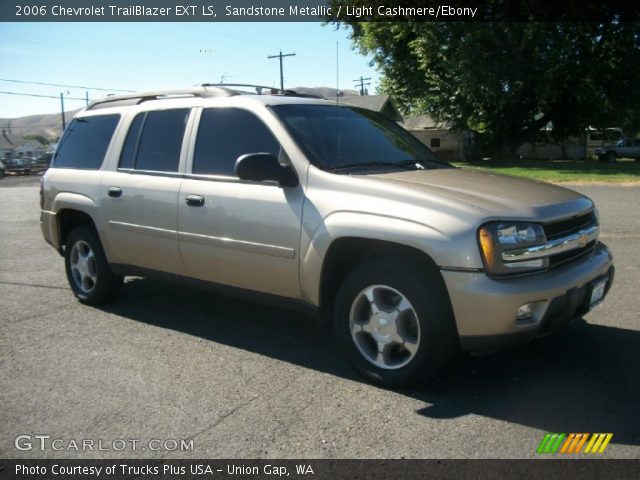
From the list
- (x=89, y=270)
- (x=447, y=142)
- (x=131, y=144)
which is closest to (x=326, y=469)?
(x=131, y=144)

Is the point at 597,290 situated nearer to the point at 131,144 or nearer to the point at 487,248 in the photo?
the point at 487,248

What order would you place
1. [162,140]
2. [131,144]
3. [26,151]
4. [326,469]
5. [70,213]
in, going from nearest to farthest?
[326,469], [162,140], [131,144], [70,213], [26,151]

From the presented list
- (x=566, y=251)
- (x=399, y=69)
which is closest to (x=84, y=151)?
(x=566, y=251)

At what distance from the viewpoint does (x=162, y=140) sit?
16.8 ft

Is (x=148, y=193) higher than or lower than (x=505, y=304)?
higher

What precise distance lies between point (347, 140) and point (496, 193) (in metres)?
1.25

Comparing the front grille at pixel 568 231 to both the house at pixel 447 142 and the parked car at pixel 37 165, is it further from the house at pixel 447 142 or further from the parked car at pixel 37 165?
the parked car at pixel 37 165

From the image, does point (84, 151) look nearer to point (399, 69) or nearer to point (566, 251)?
point (566, 251)

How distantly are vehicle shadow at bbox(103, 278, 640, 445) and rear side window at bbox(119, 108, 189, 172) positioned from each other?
1.38 metres

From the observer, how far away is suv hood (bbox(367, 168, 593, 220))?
3584 millimetres

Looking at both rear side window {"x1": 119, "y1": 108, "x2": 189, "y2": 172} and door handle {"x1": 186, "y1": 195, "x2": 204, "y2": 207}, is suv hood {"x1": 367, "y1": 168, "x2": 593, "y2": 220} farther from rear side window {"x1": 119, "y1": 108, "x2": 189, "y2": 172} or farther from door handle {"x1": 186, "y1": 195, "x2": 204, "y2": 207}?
rear side window {"x1": 119, "y1": 108, "x2": 189, "y2": 172}

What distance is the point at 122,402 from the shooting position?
3697mm

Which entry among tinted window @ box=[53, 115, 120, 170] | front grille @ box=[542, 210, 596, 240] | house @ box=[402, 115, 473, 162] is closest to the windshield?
front grille @ box=[542, 210, 596, 240]

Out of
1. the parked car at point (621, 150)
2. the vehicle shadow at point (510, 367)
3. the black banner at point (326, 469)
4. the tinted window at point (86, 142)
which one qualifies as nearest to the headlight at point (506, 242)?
the vehicle shadow at point (510, 367)
